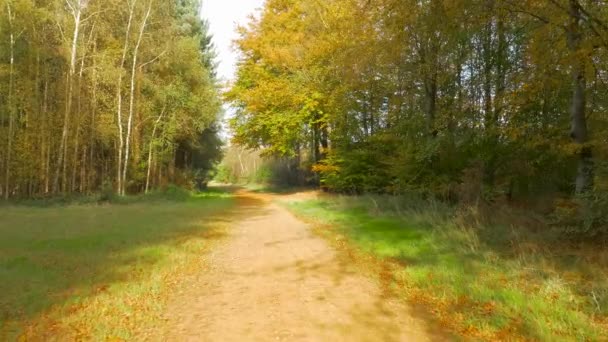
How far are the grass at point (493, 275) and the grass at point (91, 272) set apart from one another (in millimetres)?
3868

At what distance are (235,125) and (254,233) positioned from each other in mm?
19130

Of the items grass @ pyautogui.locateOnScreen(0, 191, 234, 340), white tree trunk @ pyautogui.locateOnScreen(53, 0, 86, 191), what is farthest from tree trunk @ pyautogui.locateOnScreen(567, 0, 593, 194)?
white tree trunk @ pyautogui.locateOnScreen(53, 0, 86, 191)

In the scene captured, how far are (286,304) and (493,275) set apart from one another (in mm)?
3420

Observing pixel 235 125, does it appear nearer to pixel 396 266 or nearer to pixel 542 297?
pixel 396 266

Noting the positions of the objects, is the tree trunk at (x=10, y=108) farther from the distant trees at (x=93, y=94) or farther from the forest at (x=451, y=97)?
the forest at (x=451, y=97)

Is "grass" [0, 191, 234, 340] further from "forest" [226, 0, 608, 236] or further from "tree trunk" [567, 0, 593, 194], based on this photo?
"tree trunk" [567, 0, 593, 194]

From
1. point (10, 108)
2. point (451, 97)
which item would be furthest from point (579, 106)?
point (10, 108)

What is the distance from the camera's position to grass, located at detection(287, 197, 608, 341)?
5.02 m

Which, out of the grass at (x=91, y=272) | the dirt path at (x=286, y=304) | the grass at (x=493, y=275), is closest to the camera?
the dirt path at (x=286, y=304)

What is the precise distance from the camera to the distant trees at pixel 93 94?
71.8ft

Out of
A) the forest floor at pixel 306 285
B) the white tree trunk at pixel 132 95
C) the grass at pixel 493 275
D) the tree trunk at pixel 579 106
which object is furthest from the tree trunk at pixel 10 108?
the tree trunk at pixel 579 106

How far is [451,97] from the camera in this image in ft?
57.1

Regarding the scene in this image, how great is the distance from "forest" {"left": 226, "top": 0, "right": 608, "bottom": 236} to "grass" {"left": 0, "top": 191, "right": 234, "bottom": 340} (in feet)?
25.1

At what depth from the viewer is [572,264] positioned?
7164mm
